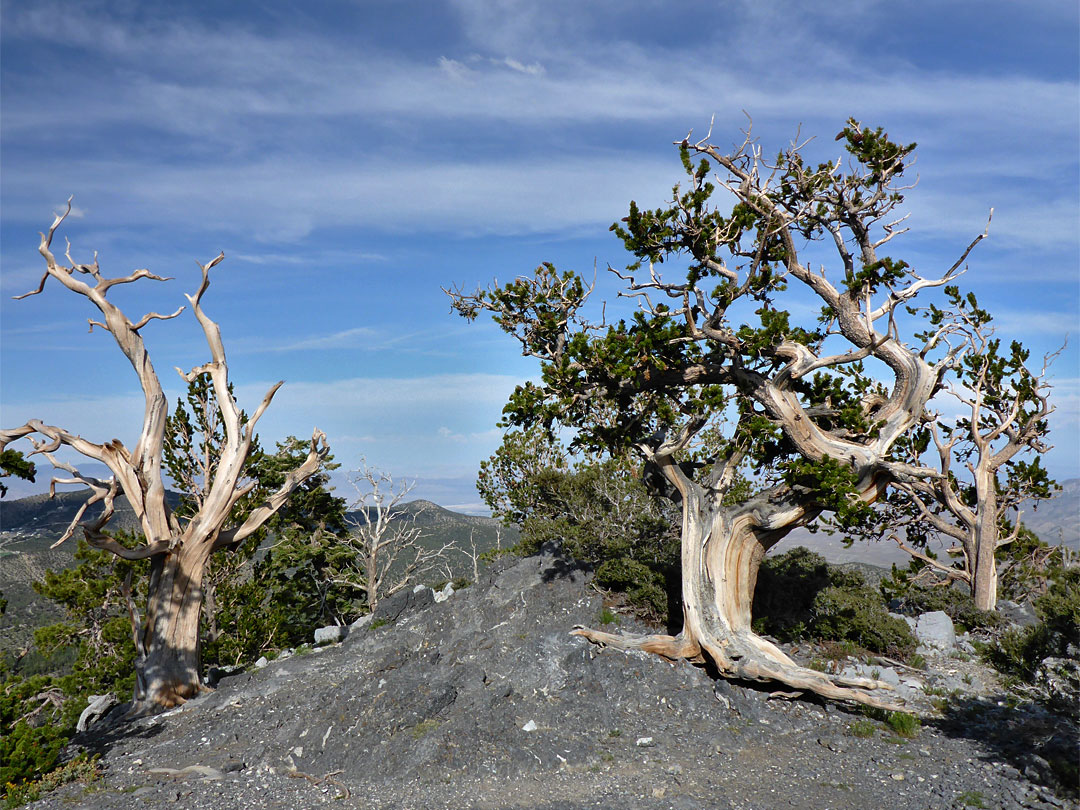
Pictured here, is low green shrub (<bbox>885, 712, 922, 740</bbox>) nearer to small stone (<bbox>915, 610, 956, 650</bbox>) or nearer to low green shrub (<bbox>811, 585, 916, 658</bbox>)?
low green shrub (<bbox>811, 585, 916, 658</bbox>)

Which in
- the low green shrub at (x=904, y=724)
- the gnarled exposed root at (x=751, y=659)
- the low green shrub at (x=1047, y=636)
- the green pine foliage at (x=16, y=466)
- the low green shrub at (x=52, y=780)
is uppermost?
the green pine foliage at (x=16, y=466)

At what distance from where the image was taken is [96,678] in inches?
832

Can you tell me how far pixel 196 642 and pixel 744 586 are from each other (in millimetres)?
11890

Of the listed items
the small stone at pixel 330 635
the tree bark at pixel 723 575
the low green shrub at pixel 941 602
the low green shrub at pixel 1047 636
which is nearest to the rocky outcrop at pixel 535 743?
the tree bark at pixel 723 575

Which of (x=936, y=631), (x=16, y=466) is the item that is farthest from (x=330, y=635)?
(x=936, y=631)

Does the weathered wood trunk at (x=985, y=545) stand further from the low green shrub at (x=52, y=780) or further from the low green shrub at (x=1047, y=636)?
the low green shrub at (x=52, y=780)

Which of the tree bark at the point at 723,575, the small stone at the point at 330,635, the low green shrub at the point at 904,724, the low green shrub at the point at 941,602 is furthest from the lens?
the small stone at the point at 330,635

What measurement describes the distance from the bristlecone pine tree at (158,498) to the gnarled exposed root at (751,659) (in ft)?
27.8

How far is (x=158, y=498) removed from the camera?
611 inches

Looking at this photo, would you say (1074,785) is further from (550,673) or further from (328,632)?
(328,632)

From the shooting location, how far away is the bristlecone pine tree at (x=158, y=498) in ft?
48.2

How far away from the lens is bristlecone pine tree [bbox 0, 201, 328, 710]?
48.2 feet

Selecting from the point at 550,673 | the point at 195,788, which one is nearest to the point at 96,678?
the point at 195,788

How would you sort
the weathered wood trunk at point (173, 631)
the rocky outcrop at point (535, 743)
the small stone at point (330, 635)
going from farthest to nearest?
the small stone at point (330, 635)
the weathered wood trunk at point (173, 631)
the rocky outcrop at point (535, 743)
